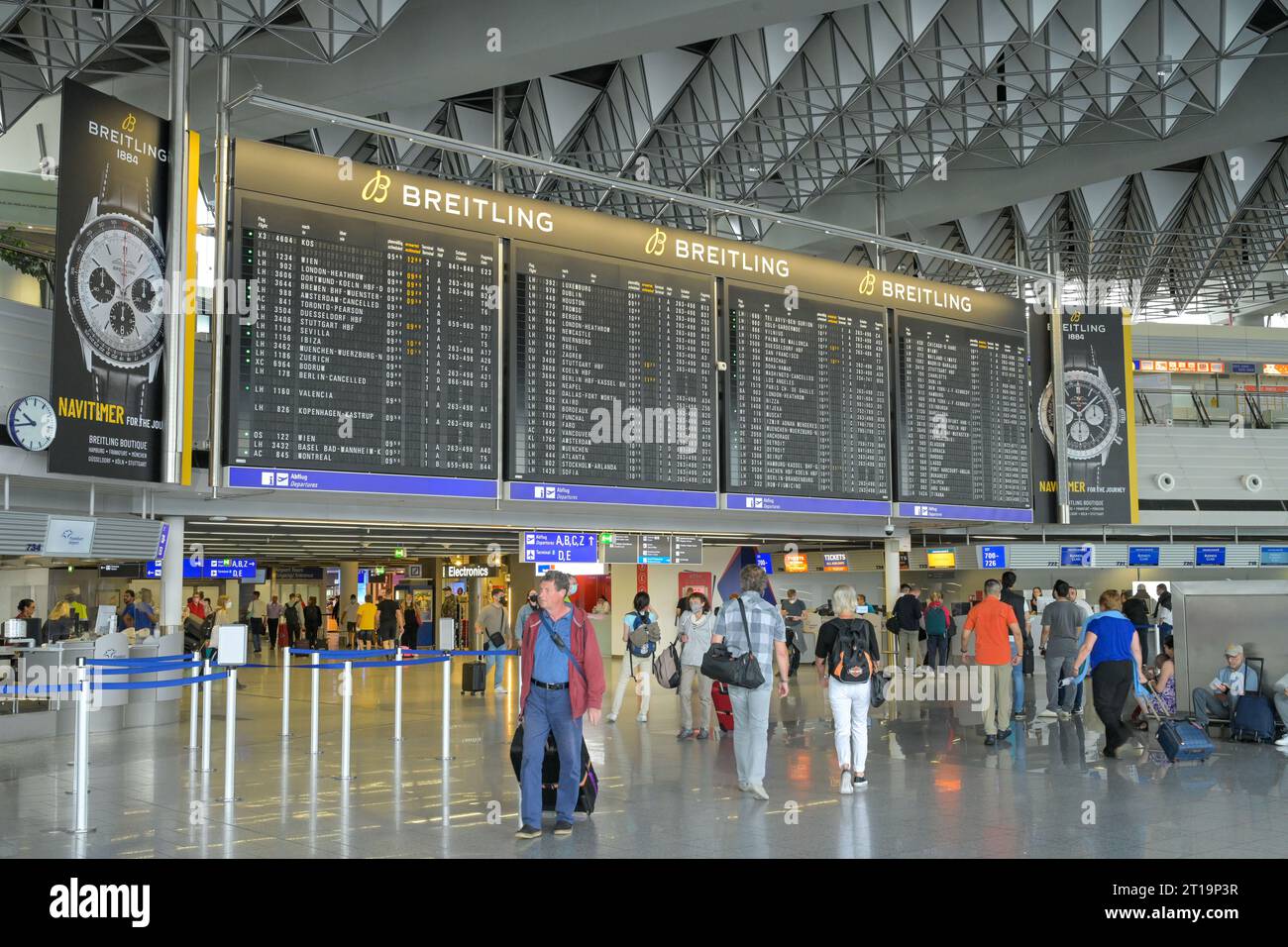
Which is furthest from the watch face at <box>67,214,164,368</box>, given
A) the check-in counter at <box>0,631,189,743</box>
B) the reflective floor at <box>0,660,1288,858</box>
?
the reflective floor at <box>0,660,1288,858</box>

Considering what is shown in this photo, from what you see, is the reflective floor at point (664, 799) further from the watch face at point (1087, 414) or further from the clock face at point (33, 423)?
the watch face at point (1087, 414)

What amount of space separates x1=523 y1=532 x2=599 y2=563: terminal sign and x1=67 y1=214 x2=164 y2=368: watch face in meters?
5.63

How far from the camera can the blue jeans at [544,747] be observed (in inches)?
272

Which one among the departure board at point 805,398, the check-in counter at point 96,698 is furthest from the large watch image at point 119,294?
the departure board at point 805,398

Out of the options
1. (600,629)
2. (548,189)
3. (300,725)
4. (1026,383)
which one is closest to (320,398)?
(300,725)

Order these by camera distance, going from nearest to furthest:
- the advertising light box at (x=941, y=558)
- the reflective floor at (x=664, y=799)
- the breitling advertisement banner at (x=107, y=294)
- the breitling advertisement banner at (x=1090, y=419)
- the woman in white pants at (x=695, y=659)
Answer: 1. the reflective floor at (x=664, y=799)
2. the breitling advertisement banner at (x=107, y=294)
3. the woman in white pants at (x=695, y=659)
4. the breitling advertisement banner at (x=1090, y=419)
5. the advertising light box at (x=941, y=558)

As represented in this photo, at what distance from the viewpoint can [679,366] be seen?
14336 mm

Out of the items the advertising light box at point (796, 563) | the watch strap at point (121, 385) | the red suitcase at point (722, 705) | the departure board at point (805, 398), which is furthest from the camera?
the advertising light box at point (796, 563)

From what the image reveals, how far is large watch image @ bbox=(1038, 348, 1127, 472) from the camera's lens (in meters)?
19.1

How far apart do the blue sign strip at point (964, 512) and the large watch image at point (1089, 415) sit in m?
1.60

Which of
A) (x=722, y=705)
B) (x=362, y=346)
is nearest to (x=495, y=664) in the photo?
(x=722, y=705)

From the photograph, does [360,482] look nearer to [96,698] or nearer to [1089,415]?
[96,698]

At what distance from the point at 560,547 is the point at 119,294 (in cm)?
654

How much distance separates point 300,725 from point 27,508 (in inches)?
150
